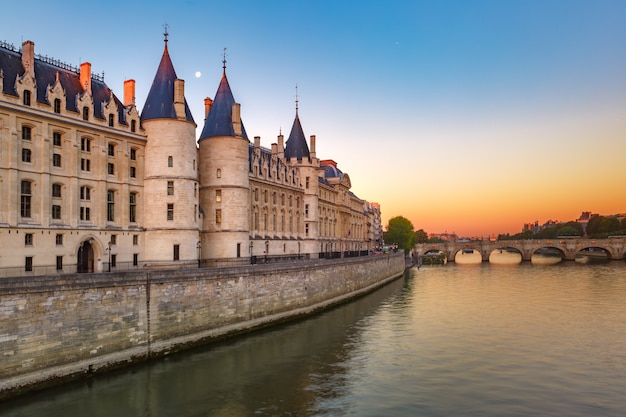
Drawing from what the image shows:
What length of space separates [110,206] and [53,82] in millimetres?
9226

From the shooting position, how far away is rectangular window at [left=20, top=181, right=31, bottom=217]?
29.4 metres

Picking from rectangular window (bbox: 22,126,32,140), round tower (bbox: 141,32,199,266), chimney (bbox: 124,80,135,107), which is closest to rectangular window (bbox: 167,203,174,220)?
round tower (bbox: 141,32,199,266)

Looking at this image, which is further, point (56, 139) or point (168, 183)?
point (168, 183)

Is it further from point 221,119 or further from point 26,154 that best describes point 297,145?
point 26,154

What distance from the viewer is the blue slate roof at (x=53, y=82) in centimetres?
3027

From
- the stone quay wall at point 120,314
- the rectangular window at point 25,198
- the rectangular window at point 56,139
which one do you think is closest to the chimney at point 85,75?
the rectangular window at point 56,139

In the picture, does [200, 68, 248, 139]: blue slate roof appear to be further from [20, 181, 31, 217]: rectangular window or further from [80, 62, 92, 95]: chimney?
Answer: [20, 181, 31, 217]: rectangular window

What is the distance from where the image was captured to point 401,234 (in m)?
132

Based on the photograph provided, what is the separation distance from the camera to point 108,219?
Answer: 3503cm

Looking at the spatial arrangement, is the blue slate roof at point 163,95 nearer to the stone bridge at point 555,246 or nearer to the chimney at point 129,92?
the chimney at point 129,92

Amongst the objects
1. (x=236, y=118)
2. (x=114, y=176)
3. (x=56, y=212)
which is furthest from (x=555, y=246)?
(x=56, y=212)

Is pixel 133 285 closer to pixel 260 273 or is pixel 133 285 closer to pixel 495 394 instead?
pixel 260 273

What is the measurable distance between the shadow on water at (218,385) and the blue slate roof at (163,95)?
17.7 metres

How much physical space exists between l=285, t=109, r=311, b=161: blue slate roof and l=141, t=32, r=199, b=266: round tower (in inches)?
1162
